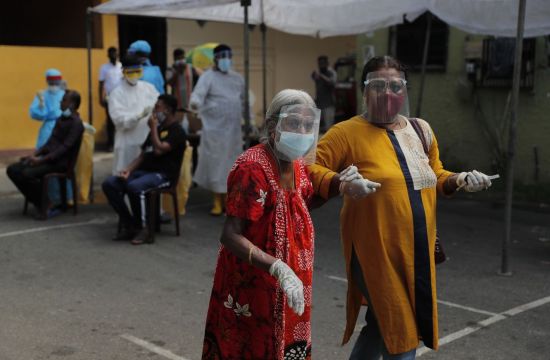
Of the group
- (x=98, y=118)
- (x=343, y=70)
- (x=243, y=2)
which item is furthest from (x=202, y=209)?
(x=343, y=70)

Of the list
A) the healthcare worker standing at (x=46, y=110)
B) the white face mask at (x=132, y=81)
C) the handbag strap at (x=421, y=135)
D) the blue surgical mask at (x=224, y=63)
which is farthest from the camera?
the healthcare worker standing at (x=46, y=110)

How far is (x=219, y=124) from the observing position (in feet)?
28.2

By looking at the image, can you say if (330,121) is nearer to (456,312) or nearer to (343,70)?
(343,70)

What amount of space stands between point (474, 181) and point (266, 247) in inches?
→ 40.5

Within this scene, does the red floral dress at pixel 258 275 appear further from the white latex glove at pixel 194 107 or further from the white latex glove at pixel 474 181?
the white latex glove at pixel 194 107

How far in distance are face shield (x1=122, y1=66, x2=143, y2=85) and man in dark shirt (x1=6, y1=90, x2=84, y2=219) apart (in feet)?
1.99

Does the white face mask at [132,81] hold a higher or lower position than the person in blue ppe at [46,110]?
higher

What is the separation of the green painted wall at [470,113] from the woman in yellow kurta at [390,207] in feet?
22.5

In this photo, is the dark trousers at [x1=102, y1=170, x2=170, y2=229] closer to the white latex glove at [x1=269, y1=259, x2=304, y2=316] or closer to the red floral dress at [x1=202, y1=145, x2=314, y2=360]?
the red floral dress at [x1=202, y1=145, x2=314, y2=360]

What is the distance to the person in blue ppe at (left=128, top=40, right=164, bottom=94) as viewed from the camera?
28.6 feet

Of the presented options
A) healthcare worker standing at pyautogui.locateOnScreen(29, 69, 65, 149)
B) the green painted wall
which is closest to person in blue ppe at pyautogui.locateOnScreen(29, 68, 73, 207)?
healthcare worker standing at pyautogui.locateOnScreen(29, 69, 65, 149)

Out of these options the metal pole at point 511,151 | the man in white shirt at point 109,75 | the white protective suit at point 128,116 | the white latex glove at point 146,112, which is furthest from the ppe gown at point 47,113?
the metal pole at point 511,151

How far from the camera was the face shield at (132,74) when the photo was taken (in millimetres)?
8117

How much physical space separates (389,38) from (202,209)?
14.1 feet
